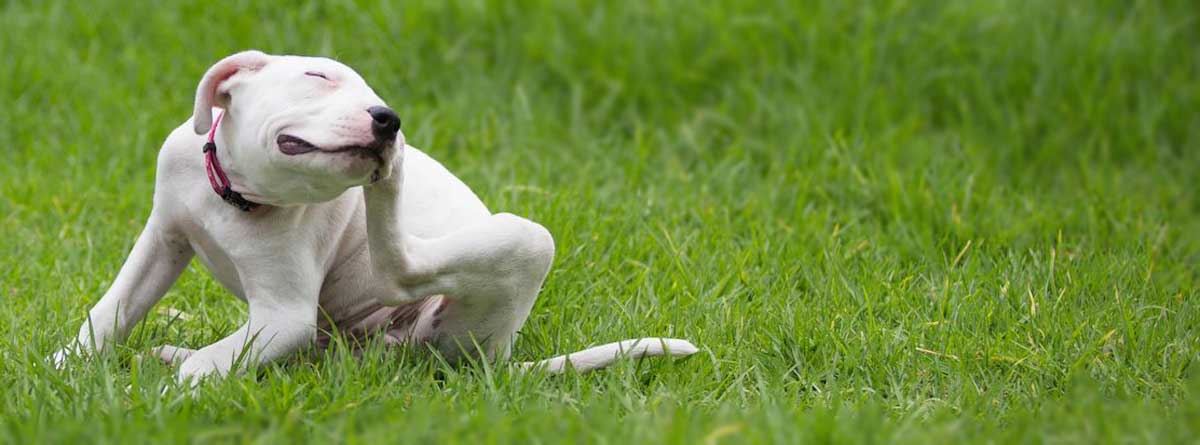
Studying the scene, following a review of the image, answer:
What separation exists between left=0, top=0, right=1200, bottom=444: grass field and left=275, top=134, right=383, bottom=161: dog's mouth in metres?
0.52

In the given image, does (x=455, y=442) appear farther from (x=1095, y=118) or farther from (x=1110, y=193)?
(x=1095, y=118)

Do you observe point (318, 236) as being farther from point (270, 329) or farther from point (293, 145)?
point (293, 145)

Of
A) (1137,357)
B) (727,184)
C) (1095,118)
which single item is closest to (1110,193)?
(1095,118)

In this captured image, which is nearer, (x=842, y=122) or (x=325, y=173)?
(x=325, y=173)

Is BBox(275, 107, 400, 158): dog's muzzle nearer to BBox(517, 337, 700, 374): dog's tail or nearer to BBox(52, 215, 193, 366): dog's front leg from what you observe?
BBox(52, 215, 193, 366): dog's front leg

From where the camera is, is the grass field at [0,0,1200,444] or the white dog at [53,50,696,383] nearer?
the white dog at [53,50,696,383]

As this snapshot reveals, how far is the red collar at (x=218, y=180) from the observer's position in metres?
2.94

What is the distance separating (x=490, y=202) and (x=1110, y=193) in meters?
2.49

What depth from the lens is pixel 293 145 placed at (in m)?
2.75

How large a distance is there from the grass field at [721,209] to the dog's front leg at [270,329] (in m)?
0.06

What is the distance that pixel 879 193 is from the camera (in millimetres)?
5219

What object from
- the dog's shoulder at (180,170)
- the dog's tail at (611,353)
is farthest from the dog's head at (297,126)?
the dog's tail at (611,353)

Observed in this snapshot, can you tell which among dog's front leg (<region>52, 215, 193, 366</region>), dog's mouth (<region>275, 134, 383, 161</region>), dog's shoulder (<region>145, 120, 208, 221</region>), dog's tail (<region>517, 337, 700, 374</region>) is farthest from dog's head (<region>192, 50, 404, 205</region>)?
dog's tail (<region>517, 337, 700, 374</region>)

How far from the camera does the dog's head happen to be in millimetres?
2721
